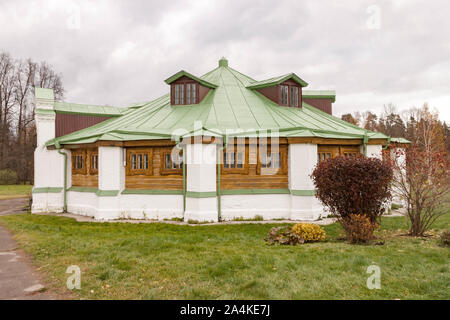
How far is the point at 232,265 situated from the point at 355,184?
4.06 m

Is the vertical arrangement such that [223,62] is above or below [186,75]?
above

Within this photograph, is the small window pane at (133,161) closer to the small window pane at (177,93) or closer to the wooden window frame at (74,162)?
the wooden window frame at (74,162)

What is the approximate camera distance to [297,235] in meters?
7.88

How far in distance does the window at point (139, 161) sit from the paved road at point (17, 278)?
5272mm

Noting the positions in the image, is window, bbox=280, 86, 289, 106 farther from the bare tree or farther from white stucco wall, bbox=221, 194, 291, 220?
the bare tree

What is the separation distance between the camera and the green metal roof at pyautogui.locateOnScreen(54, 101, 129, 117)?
1603cm

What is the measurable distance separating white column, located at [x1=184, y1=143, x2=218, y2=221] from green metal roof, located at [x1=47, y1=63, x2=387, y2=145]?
70cm

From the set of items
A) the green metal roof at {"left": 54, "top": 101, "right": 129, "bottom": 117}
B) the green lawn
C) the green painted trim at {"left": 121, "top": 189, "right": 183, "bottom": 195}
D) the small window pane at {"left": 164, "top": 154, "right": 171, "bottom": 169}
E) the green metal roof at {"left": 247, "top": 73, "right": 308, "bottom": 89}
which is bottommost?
the green lawn

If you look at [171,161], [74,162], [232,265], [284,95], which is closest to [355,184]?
[232,265]

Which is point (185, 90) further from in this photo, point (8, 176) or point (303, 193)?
point (8, 176)

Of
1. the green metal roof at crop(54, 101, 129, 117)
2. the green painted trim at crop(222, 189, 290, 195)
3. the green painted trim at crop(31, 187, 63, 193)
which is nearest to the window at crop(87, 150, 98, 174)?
the green painted trim at crop(31, 187, 63, 193)

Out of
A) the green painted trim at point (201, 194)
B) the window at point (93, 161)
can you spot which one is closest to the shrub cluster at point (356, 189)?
the green painted trim at point (201, 194)

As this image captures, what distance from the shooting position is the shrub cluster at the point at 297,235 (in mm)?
7773
